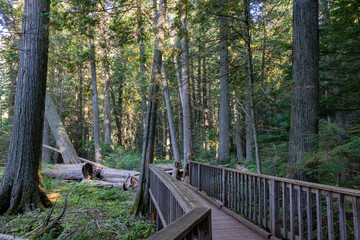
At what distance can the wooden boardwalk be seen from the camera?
4.01 m

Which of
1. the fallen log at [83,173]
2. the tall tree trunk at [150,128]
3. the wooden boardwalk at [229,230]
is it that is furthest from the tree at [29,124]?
the wooden boardwalk at [229,230]

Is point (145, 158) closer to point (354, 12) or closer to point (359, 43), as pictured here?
point (359, 43)

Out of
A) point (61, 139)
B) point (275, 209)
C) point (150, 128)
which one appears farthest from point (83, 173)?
point (275, 209)

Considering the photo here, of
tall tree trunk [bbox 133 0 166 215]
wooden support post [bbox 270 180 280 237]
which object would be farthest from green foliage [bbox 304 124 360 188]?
tall tree trunk [bbox 133 0 166 215]

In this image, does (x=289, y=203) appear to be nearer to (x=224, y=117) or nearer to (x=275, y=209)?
(x=275, y=209)

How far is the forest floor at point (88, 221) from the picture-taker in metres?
4.41

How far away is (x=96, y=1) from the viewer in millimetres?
6730

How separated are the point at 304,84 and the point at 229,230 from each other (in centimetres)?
371

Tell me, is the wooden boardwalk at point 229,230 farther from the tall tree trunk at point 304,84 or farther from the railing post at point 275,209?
the tall tree trunk at point 304,84

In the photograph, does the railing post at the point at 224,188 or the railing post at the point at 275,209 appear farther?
the railing post at the point at 224,188

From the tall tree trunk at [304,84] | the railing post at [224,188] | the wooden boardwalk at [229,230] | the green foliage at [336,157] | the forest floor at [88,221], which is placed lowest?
the forest floor at [88,221]

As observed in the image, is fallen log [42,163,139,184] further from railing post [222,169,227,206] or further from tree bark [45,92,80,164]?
railing post [222,169,227,206]

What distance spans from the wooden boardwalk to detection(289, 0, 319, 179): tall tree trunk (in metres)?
1.74

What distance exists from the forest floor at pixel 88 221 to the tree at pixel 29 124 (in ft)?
1.76
